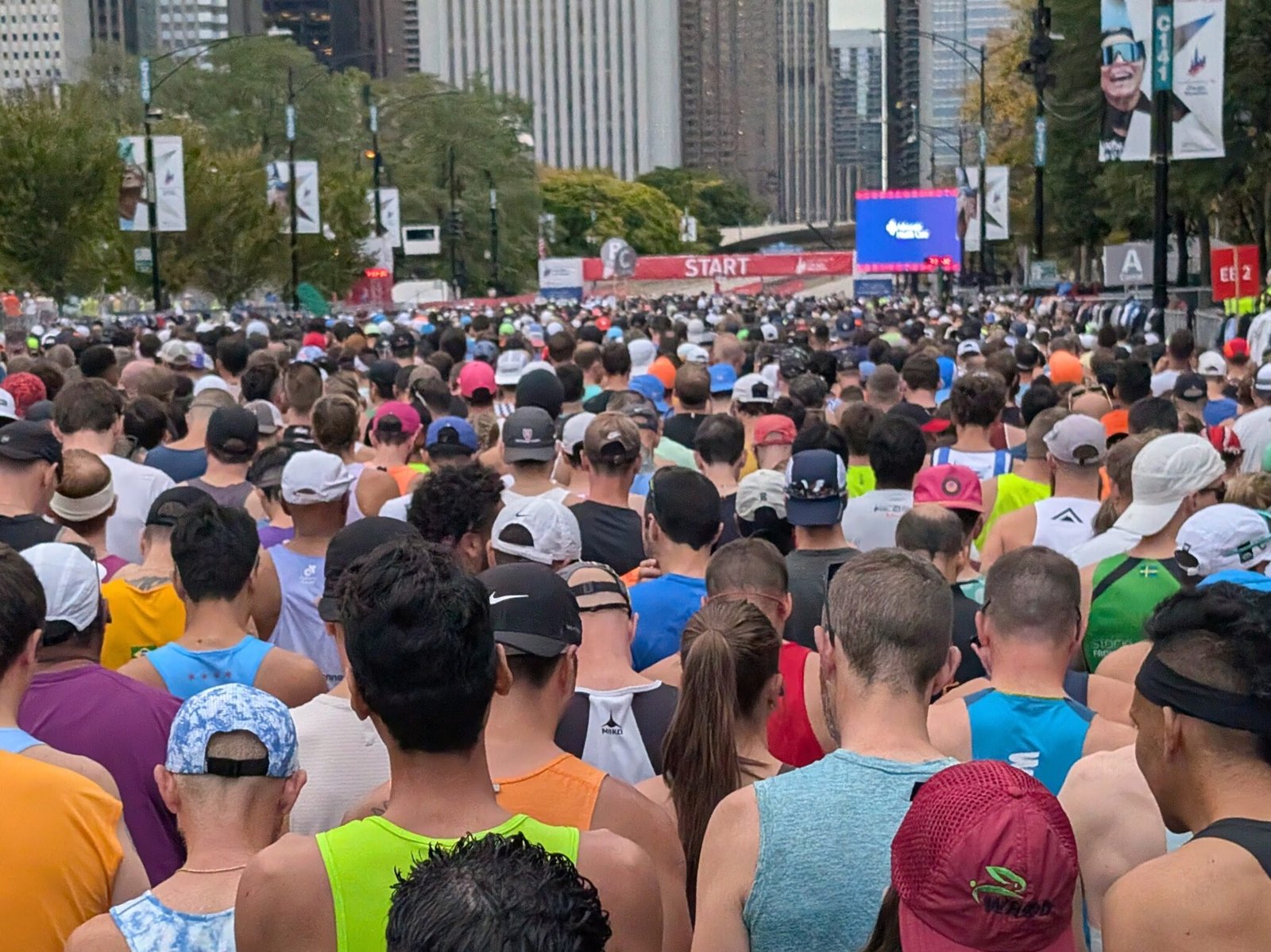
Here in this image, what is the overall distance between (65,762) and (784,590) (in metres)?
2.34

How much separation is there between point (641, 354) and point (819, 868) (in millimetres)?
13034

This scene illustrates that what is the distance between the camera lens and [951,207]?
63.5 metres

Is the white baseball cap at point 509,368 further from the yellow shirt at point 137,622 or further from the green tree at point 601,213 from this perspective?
the green tree at point 601,213

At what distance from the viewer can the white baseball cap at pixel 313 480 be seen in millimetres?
6832

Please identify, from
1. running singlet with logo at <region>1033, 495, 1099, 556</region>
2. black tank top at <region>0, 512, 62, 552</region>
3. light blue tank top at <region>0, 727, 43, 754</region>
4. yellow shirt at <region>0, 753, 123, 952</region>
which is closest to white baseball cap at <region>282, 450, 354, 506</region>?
black tank top at <region>0, 512, 62, 552</region>

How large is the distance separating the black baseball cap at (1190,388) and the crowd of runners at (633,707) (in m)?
4.15

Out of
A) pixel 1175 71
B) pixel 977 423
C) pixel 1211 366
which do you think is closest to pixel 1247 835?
pixel 977 423

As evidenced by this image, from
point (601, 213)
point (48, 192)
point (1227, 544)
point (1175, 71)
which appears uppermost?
point (601, 213)

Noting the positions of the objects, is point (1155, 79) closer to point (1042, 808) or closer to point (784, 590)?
point (784, 590)

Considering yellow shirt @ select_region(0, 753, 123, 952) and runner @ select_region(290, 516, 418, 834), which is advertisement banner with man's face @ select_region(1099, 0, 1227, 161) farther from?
yellow shirt @ select_region(0, 753, 123, 952)

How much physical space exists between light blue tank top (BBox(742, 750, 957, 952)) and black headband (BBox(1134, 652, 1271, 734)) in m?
0.41

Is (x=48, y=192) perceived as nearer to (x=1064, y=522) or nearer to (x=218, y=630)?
(x=1064, y=522)

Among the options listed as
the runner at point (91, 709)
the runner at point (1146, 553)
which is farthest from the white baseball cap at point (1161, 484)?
the runner at point (91, 709)

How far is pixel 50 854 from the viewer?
12.5 feet
